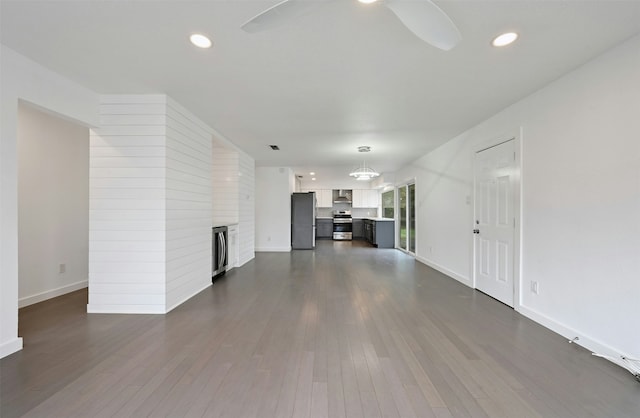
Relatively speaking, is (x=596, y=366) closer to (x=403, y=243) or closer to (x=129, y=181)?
(x=129, y=181)

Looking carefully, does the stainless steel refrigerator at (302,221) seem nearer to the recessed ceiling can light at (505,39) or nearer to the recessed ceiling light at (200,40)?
the recessed ceiling light at (200,40)

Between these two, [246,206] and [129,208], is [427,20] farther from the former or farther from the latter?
[246,206]

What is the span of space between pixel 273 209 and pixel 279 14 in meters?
6.52

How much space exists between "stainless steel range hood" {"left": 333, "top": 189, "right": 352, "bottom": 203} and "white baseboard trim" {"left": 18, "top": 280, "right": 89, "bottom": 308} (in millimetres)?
8923

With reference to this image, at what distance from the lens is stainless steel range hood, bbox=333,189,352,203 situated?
11664mm

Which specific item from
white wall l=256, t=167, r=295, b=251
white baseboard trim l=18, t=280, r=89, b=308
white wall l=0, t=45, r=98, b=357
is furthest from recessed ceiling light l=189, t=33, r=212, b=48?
white wall l=256, t=167, r=295, b=251

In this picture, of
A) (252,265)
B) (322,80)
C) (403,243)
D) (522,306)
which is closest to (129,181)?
(322,80)

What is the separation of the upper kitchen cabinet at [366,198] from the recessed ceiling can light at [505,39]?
944cm

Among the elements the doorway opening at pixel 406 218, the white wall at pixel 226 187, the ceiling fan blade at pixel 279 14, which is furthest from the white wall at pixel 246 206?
the ceiling fan blade at pixel 279 14

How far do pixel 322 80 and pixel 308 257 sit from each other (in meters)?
4.82

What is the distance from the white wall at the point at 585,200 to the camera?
2.00 meters

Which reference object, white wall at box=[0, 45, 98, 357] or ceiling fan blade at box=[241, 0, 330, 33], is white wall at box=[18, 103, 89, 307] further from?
ceiling fan blade at box=[241, 0, 330, 33]

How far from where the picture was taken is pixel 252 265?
5746 mm

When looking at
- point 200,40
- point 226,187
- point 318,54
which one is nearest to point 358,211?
point 226,187
